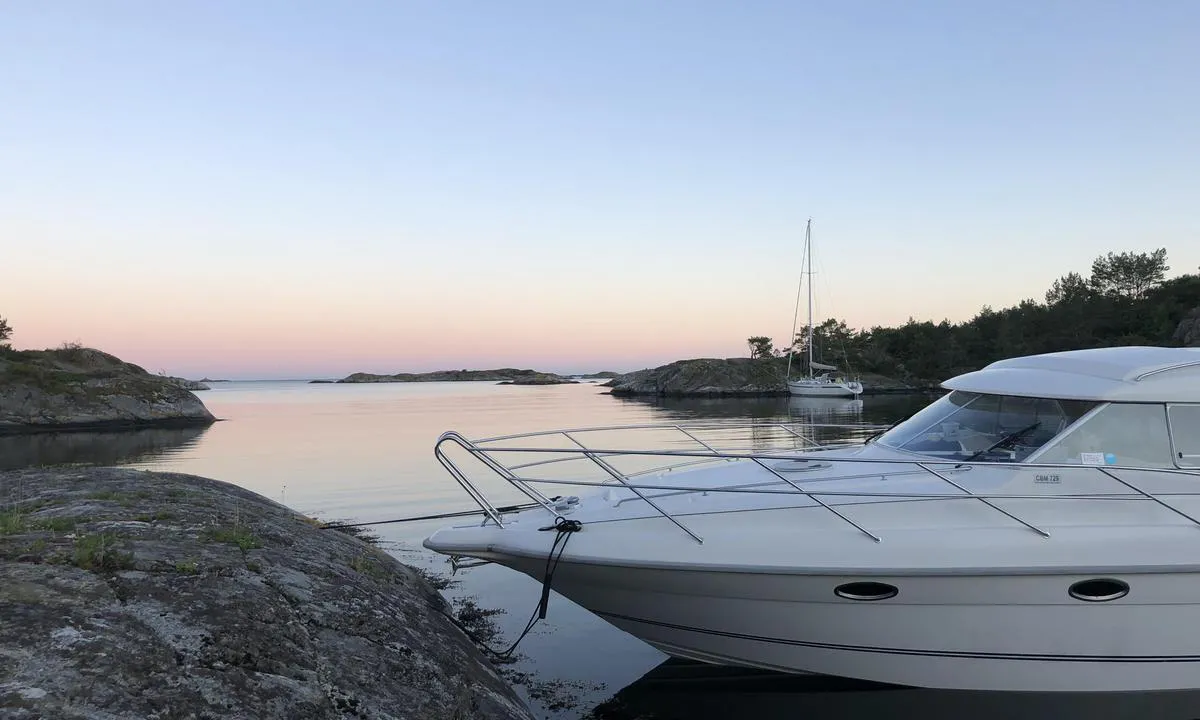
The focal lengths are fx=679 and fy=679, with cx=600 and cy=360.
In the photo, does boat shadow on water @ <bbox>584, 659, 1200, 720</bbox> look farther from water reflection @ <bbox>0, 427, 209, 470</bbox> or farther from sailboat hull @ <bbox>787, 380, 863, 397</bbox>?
sailboat hull @ <bbox>787, 380, 863, 397</bbox>

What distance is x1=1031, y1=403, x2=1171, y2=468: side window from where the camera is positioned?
531cm

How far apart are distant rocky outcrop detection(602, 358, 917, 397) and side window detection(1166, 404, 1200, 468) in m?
64.6

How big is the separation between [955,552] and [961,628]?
22.7 inches

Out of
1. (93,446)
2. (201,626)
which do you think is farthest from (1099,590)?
(93,446)

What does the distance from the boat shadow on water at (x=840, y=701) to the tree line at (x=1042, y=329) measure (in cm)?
6092

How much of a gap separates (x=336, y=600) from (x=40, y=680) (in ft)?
5.93

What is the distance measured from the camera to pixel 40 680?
2.43 m

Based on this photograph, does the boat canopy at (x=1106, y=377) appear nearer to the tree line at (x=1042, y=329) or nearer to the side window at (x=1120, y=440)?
the side window at (x=1120, y=440)

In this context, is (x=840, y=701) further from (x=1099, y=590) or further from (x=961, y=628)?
(x=1099, y=590)

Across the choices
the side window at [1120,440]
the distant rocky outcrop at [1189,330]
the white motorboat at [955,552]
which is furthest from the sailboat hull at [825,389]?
the side window at [1120,440]

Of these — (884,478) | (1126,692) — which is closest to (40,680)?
(884,478)

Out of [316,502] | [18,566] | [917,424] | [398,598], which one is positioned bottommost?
[316,502]

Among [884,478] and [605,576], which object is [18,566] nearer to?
[605,576]

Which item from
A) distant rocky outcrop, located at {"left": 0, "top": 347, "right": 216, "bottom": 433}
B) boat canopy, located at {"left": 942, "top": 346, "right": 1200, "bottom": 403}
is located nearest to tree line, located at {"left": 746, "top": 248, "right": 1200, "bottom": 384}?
distant rocky outcrop, located at {"left": 0, "top": 347, "right": 216, "bottom": 433}
